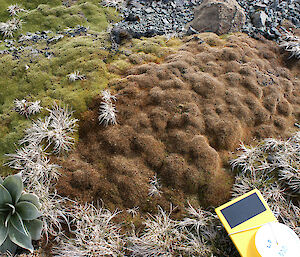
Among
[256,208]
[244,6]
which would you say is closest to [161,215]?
[256,208]

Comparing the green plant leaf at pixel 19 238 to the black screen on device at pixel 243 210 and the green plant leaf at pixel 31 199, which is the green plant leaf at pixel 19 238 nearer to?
the green plant leaf at pixel 31 199

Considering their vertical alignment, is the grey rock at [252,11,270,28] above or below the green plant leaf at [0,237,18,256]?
above

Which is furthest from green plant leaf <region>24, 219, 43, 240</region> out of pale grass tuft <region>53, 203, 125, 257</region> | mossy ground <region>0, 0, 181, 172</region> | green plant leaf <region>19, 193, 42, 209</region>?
mossy ground <region>0, 0, 181, 172</region>

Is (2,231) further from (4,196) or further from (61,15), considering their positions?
(61,15)

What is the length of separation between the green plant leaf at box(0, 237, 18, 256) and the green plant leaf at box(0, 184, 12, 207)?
0.59 metres

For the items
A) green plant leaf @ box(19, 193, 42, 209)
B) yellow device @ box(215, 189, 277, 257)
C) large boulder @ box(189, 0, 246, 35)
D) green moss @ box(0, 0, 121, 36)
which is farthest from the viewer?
green moss @ box(0, 0, 121, 36)

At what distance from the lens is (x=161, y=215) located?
168 inches

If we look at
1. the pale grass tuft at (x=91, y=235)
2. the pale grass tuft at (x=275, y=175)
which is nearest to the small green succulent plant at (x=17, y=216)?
the pale grass tuft at (x=91, y=235)

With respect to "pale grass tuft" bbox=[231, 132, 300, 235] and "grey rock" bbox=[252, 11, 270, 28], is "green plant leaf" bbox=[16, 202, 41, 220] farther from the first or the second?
"grey rock" bbox=[252, 11, 270, 28]

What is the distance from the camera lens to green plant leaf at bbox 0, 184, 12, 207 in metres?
3.91

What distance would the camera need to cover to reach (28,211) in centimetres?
391

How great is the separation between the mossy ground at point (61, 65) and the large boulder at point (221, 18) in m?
1.19

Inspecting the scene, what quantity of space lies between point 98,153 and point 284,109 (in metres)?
4.30

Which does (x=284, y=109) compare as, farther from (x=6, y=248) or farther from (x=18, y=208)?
(x=6, y=248)
